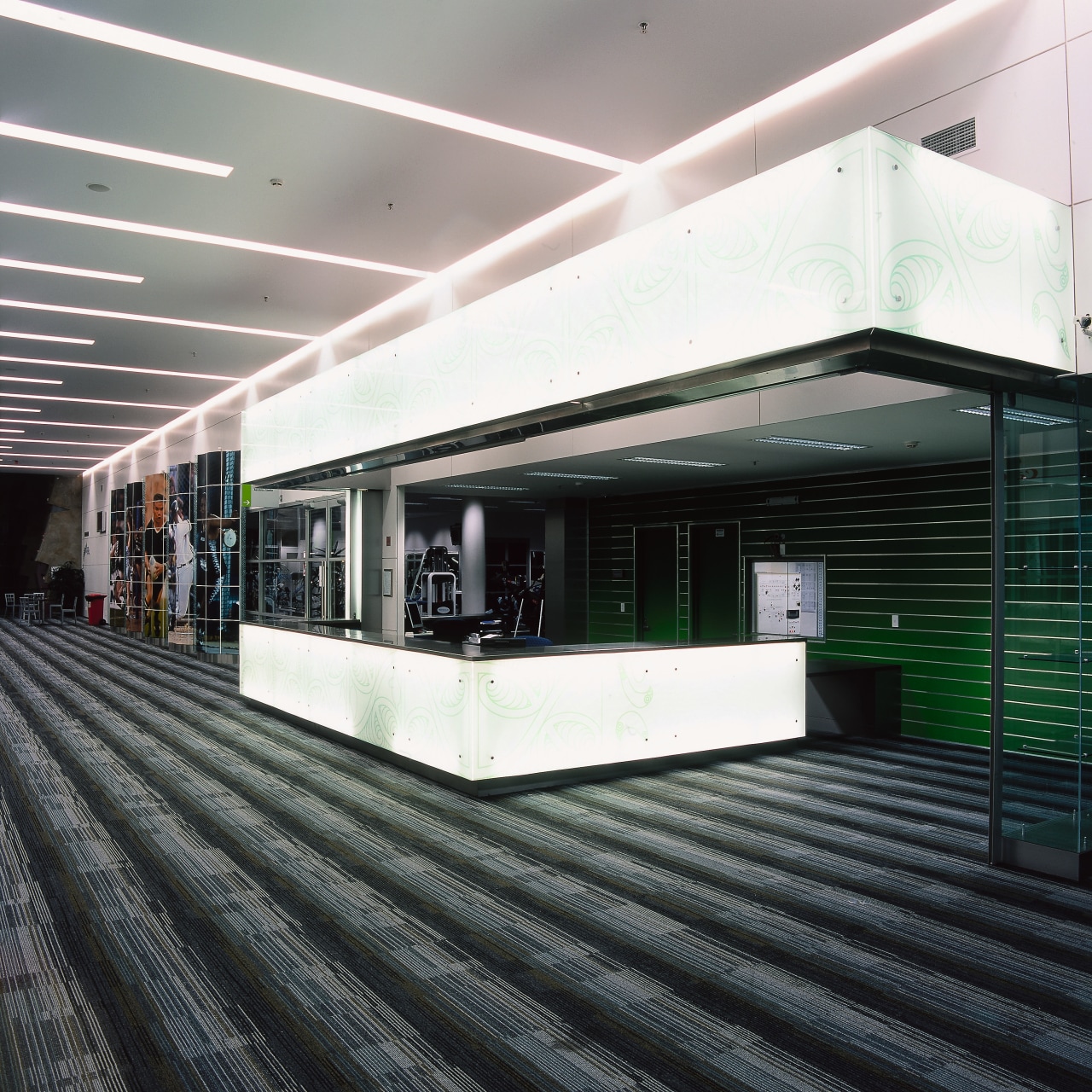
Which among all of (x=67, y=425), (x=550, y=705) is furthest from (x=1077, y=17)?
(x=67, y=425)

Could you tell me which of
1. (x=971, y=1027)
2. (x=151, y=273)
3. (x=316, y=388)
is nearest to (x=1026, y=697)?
(x=971, y=1027)

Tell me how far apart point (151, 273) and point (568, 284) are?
17.1ft

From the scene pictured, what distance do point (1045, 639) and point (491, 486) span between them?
7031 millimetres

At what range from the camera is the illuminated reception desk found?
5805 mm

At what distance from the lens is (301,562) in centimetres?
1259

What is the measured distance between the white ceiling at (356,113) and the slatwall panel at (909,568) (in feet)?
13.5

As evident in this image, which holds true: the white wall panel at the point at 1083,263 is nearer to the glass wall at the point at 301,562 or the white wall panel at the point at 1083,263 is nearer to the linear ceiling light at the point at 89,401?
the glass wall at the point at 301,562

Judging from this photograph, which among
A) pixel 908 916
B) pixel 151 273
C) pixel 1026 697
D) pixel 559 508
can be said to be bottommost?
pixel 908 916

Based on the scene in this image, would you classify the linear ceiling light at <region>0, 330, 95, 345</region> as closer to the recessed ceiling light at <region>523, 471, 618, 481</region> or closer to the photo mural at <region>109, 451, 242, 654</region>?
the photo mural at <region>109, 451, 242, 654</region>

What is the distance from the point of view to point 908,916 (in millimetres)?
3832

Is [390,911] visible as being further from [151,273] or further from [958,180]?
[151,273]

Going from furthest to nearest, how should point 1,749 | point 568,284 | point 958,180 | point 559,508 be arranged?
1. point 559,508
2. point 1,749
3. point 568,284
4. point 958,180

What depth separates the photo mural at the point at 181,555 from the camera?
14438 mm

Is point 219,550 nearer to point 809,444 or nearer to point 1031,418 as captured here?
point 809,444
